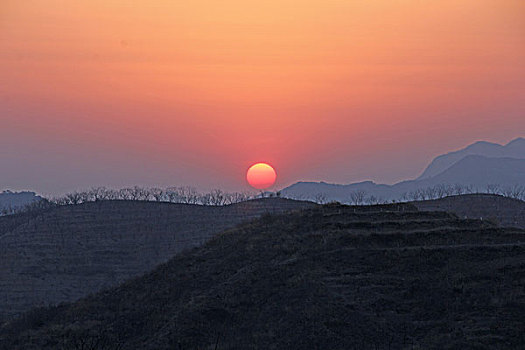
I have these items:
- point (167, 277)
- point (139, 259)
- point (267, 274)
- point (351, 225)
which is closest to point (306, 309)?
point (267, 274)

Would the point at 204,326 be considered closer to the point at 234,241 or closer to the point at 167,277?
the point at 167,277

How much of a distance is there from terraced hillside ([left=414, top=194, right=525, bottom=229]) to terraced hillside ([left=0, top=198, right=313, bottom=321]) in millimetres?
30253

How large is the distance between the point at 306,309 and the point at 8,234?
9428 cm

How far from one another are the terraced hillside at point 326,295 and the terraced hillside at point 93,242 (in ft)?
94.1

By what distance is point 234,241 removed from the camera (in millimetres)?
63188

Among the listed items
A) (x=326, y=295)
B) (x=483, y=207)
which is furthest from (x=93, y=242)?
(x=326, y=295)

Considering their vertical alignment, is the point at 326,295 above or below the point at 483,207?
below

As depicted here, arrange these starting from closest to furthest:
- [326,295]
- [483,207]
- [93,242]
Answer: [326,295] → [483,207] → [93,242]

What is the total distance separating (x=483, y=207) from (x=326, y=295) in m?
73.7

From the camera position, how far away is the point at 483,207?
10738 cm

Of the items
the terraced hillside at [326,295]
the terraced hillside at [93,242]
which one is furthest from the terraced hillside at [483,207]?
the terraced hillside at [326,295]

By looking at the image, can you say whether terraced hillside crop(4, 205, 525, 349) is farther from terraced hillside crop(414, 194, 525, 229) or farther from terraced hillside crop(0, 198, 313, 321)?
terraced hillside crop(414, 194, 525, 229)

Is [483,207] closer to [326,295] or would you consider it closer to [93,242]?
[93,242]

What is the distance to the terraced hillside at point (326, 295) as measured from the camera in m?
37.2
